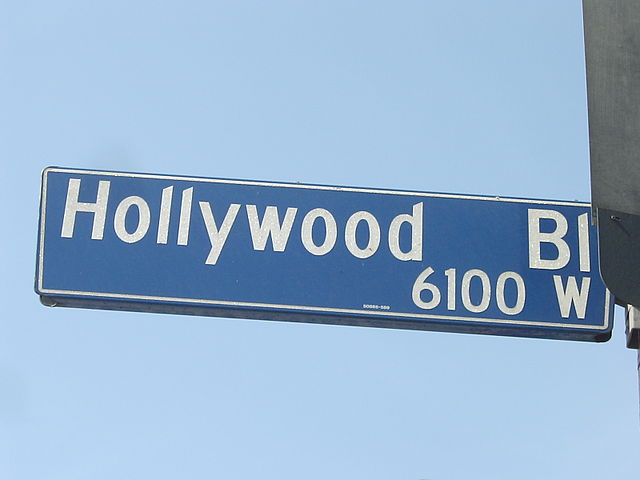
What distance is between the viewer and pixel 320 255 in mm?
4594

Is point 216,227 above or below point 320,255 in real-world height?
above

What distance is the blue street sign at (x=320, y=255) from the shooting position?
14.6ft

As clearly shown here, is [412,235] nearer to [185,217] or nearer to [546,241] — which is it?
[546,241]

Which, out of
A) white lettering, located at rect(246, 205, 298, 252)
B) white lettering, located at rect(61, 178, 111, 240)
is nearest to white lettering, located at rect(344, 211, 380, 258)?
white lettering, located at rect(246, 205, 298, 252)

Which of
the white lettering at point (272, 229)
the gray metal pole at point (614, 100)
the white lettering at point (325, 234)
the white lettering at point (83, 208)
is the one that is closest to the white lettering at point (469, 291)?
the white lettering at point (325, 234)

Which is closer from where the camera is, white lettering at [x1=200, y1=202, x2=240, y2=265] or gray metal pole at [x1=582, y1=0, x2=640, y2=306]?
gray metal pole at [x1=582, y1=0, x2=640, y2=306]

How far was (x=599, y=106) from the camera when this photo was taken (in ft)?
10.3

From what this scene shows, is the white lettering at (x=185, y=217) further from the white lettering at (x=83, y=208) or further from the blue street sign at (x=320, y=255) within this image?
the white lettering at (x=83, y=208)

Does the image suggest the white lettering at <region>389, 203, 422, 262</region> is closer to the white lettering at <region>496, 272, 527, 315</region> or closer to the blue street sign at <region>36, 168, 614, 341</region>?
the blue street sign at <region>36, 168, 614, 341</region>

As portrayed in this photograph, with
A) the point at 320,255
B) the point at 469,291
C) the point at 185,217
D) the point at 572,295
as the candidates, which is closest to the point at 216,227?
the point at 185,217

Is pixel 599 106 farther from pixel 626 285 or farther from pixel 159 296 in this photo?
pixel 159 296

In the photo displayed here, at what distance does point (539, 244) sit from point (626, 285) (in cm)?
131

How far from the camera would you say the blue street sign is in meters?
4.44

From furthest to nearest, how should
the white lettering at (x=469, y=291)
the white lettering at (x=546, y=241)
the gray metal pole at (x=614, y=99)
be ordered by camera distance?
the white lettering at (x=546, y=241) → the white lettering at (x=469, y=291) → the gray metal pole at (x=614, y=99)
